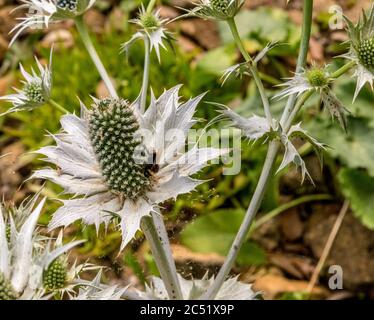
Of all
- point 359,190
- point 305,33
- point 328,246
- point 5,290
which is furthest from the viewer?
point 328,246

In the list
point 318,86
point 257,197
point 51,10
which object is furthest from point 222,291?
point 51,10

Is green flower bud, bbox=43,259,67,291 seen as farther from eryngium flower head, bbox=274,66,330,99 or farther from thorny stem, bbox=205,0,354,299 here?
eryngium flower head, bbox=274,66,330,99

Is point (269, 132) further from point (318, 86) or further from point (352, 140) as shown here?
point (352, 140)

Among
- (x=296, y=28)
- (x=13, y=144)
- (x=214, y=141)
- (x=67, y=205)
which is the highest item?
(x=296, y=28)

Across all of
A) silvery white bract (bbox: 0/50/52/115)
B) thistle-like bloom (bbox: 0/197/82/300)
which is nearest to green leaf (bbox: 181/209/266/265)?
silvery white bract (bbox: 0/50/52/115)
